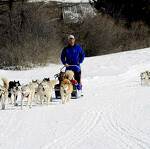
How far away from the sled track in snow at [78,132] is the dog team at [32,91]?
2154 millimetres

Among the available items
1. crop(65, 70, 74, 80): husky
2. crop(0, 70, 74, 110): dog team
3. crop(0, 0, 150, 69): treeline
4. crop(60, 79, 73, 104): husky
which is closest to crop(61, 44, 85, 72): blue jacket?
crop(65, 70, 74, 80): husky

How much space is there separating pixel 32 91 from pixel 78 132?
4.20 metres

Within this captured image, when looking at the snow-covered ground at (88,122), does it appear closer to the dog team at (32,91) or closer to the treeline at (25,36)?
the dog team at (32,91)

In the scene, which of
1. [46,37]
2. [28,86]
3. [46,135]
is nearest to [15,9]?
[46,37]

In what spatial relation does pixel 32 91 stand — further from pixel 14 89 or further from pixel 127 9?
pixel 127 9

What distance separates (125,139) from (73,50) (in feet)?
23.7

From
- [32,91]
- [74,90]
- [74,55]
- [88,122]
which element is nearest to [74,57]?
[74,55]

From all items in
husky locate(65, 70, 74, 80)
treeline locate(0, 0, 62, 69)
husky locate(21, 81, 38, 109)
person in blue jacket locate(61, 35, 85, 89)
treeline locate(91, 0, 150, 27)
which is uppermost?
treeline locate(91, 0, 150, 27)

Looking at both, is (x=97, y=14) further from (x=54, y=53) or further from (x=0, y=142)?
(x=0, y=142)

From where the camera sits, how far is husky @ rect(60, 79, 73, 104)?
14203 millimetres

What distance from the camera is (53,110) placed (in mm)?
12719

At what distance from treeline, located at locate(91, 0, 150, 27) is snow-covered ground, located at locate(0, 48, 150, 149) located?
1000 inches

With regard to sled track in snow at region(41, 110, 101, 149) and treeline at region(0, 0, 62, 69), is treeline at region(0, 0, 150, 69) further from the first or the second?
sled track in snow at region(41, 110, 101, 149)

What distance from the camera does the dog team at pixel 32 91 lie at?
531 inches
